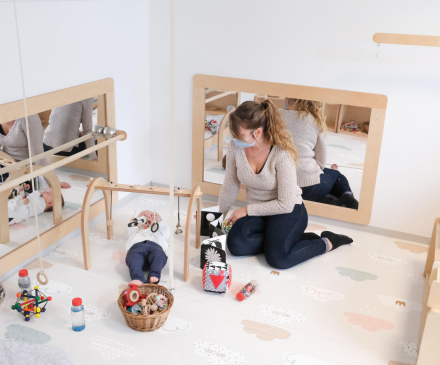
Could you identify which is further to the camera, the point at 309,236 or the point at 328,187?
the point at 328,187

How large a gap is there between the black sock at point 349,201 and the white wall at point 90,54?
113 centimetres

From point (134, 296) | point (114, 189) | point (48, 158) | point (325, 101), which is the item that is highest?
point (325, 101)

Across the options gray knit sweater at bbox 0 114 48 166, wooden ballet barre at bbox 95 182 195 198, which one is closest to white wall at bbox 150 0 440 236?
wooden ballet barre at bbox 95 182 195 198

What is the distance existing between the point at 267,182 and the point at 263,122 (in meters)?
0.27

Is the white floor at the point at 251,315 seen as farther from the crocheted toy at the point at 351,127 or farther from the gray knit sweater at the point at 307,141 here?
the crocheted toy at the point at 351,127

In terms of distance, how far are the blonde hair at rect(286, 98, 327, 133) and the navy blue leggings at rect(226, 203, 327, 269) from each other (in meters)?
0.42

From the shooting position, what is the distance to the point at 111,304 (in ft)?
5.68

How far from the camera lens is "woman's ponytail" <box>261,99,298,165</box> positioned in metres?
1.97

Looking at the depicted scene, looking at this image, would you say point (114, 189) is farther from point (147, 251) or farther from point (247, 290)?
point (247, 290)

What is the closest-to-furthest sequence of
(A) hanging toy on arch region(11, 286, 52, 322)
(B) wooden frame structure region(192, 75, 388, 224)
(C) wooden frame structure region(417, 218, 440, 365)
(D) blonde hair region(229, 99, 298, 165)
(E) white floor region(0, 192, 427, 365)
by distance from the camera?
(C) wooden frame structure region(417, 218, 440, 365) < (E) white floor region(0, 192, 427, 365) < (A) hanging toy on arch region(11, 286, 52, 322) < (D) blonde hair region(229, 99, 298, 165) < (B) wooden frame structure region(192, 75, 388, 224)

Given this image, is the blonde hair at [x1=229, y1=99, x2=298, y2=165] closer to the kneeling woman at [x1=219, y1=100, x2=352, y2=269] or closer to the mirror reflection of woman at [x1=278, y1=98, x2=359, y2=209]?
the kneeling woman at [x1=219, y1=100, x2=352, y2=269]

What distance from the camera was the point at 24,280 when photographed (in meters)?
1.72

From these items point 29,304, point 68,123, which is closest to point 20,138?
point 68,123

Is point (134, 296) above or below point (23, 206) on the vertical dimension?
below
